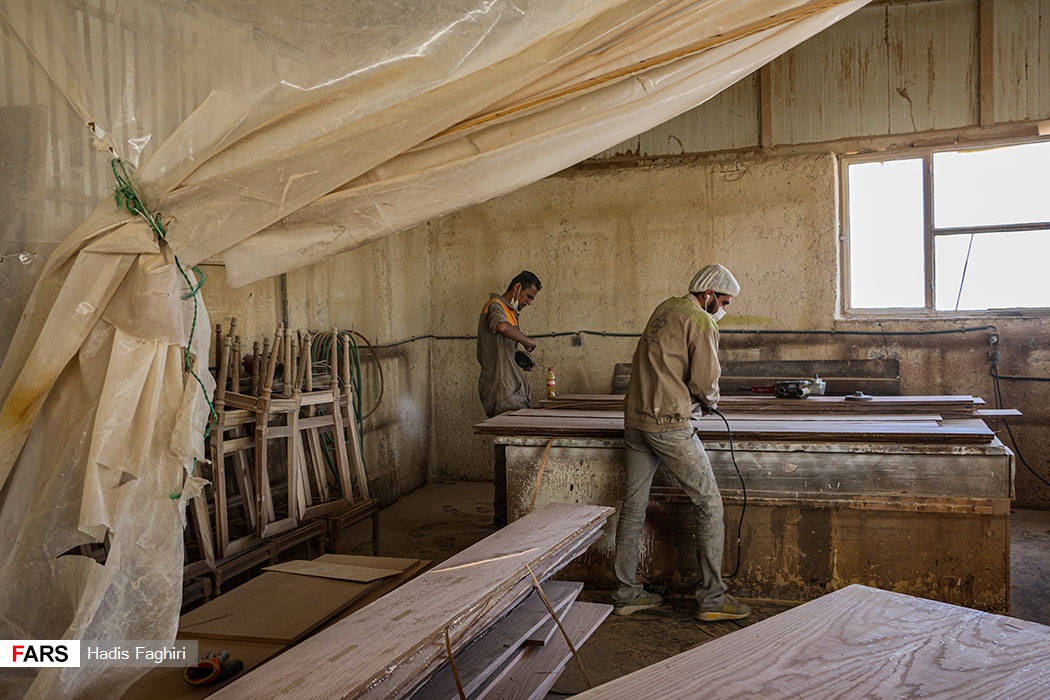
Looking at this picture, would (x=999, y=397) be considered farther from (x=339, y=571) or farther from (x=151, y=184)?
(x=151, y=184)

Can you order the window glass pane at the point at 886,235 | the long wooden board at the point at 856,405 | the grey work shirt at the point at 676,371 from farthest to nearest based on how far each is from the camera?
the window glass pane at the point at 886,235, the long wooden board at the point at 856,405, the grey work shirt at the point at 676,371

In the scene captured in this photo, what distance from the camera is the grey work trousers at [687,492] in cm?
361

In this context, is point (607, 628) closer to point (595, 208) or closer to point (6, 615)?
point (6, 615)

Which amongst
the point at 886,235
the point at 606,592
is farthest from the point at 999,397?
the point at 606,592

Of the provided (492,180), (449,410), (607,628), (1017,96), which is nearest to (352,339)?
(449,410)

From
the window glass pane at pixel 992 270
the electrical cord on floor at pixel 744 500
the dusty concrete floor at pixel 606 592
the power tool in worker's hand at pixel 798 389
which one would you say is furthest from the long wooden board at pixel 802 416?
the window glass pane at pixel 992 270

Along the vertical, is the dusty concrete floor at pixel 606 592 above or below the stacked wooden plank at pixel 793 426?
below

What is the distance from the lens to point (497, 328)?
16.6ft

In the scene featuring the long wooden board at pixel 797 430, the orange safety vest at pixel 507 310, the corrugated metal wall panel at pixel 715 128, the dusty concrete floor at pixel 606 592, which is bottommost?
the dusty concrete floor at pixel 606 592

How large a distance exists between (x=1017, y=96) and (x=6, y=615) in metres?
6.36

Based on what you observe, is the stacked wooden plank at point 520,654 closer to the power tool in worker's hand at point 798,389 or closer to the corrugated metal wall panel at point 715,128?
the power tool in worker's hand at point 798,389

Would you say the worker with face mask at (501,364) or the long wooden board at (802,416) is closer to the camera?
the long wooden board at (802,416)

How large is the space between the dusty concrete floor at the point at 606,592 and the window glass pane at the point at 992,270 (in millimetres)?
1582

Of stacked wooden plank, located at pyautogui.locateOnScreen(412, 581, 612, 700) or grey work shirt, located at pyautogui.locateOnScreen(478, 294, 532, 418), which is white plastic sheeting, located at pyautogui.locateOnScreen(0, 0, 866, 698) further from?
grey work shirt, located at pyautogui.locateOnScreen(478, 294, 532, 418)
